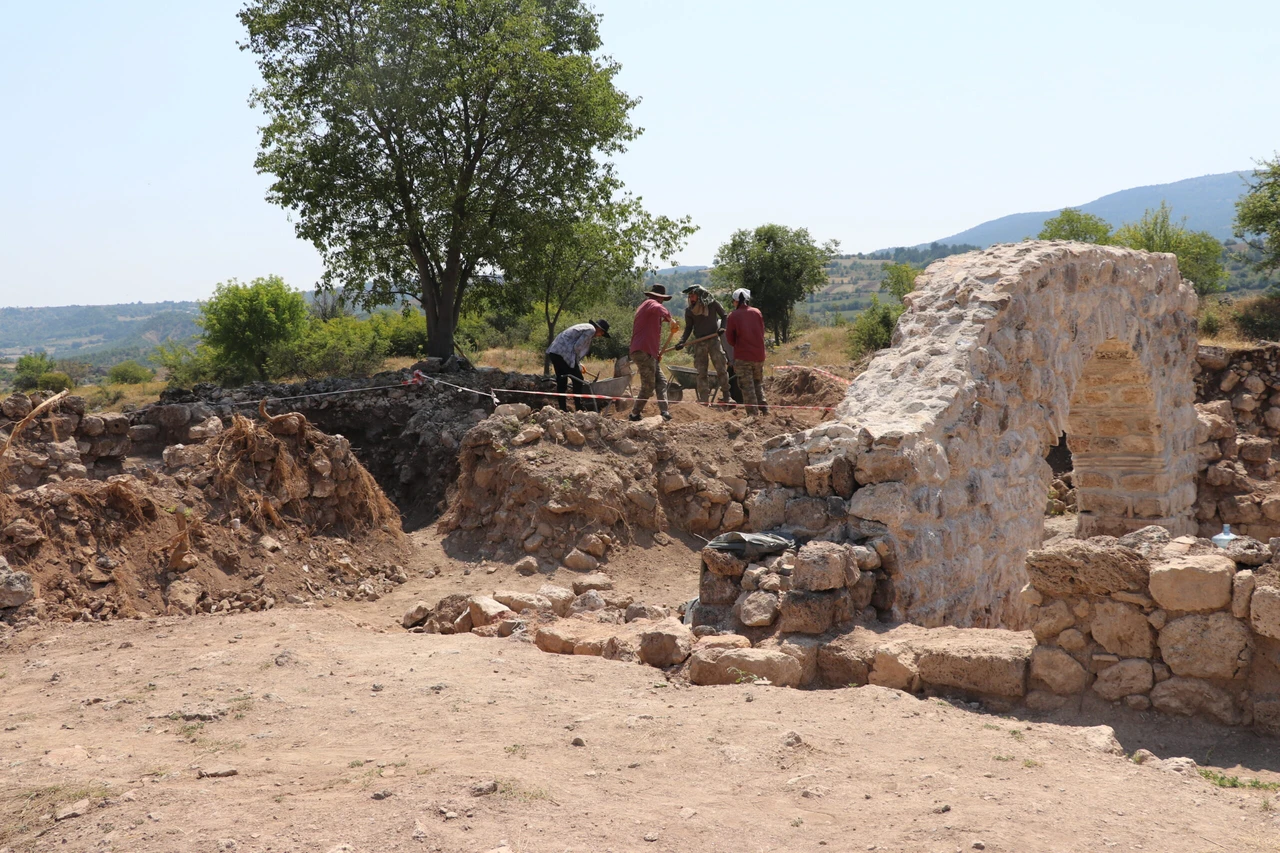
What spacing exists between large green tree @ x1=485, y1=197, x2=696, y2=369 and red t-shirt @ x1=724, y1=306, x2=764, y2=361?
20.2ft

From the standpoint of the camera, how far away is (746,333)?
11.1 m

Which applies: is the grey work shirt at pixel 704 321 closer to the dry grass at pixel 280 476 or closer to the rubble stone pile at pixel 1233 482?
the dry grass at pixel 280 476

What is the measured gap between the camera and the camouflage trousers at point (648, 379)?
1128 centimetres

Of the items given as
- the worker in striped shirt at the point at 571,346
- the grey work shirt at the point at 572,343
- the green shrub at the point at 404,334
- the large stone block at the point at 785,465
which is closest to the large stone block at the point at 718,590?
the large stone block at the point at 785,465

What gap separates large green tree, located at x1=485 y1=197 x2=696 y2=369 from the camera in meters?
16.7

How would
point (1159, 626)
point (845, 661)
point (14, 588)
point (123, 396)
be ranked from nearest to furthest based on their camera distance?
point (1159, 626) → point (845, 661) → point (14, 588) → point (123, 396)

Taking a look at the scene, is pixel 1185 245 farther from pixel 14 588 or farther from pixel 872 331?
pixel 14 588

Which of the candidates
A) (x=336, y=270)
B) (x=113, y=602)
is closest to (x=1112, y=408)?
(x=113, y=602)

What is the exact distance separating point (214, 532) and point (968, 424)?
5.61 metres

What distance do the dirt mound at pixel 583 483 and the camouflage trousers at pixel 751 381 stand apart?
117cm

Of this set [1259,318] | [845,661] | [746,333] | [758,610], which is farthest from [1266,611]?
[1259,318]

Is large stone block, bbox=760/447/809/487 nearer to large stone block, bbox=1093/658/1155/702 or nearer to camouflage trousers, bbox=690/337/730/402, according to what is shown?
large stone block, bbox=1093/658/1155/702

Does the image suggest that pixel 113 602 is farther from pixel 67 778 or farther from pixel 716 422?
pixel 716 422

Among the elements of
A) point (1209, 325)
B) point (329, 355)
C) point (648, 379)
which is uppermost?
point (329, 355)
